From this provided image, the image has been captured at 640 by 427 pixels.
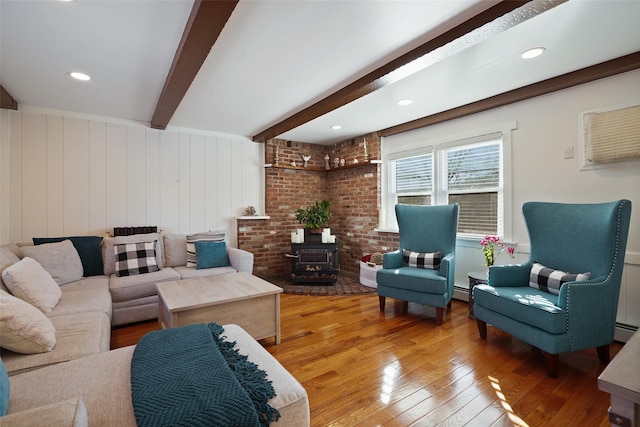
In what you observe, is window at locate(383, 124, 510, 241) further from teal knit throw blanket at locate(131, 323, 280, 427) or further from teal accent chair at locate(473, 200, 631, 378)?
teal knit throw blanket at locate(131, 323, 280, 427)

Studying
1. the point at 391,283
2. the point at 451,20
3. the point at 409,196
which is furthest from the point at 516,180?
the point at 451,20

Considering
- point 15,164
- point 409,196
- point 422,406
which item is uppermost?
point 15,164

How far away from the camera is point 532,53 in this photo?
2.28 meters

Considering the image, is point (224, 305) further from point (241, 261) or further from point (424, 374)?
point (424, 374)

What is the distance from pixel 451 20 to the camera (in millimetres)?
1893

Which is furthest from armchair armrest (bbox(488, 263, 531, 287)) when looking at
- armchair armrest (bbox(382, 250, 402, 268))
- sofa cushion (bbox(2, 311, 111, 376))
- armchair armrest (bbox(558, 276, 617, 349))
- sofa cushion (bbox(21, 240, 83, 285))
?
sofa cushion (bbox(21, 240, 83, 285))

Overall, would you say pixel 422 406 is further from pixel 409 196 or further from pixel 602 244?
pixel 409 196

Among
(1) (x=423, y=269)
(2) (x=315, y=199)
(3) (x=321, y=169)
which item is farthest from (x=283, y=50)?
(2) (x=315, y=199)

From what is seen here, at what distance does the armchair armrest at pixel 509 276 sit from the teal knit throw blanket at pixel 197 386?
2214mm

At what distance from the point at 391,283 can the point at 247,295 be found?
1565mm

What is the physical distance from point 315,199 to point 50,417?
4.78 metres

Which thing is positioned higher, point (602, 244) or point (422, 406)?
point (602, 244)

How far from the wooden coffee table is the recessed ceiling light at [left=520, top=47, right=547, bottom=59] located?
272cm

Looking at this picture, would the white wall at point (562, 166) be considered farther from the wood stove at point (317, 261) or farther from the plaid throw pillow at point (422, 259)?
the wood stove at point (317, 261)
